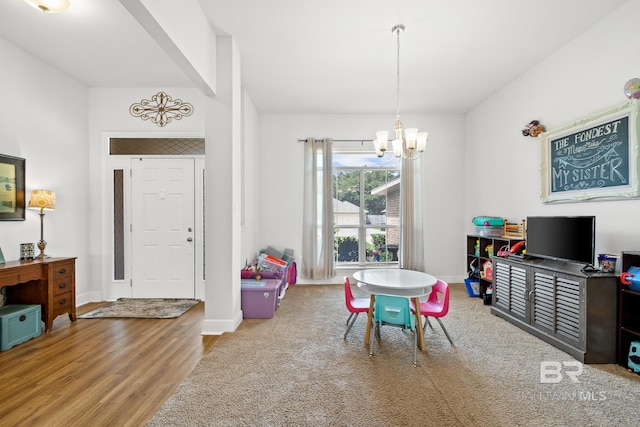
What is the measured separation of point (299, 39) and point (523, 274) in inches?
136

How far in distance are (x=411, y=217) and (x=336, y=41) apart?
3133mm

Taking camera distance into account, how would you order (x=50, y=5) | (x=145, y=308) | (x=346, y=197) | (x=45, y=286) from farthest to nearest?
1. (x=346, y=197)
2. (x=145, y=308)
3. (x=45, y=286)
4. (x=50, y=5)

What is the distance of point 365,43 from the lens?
10.7 feet

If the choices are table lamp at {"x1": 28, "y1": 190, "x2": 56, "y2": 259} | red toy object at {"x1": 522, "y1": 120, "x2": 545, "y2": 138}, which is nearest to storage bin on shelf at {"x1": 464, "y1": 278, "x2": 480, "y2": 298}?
red toy object at {"x1": 522, "y1": 120, "x2": 545, "y2": 138}

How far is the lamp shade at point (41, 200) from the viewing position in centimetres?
335

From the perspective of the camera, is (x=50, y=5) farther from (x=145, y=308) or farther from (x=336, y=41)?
(x=145, y=308)

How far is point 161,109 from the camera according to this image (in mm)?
4402

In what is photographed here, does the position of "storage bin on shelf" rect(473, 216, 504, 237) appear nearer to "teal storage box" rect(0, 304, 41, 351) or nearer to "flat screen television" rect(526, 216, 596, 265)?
"flat screen television" rect(526, 216, 596, 265)

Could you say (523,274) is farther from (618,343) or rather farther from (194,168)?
(194,168)

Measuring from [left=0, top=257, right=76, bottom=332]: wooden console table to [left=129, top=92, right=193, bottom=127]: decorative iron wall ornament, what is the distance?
2184 mm

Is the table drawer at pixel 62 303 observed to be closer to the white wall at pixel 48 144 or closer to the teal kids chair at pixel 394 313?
the white wall at pixel 48 144

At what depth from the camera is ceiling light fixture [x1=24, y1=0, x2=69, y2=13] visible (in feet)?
8.21

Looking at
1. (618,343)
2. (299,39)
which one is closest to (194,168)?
(299,39)

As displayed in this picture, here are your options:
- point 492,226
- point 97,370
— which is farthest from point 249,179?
point 492,226
